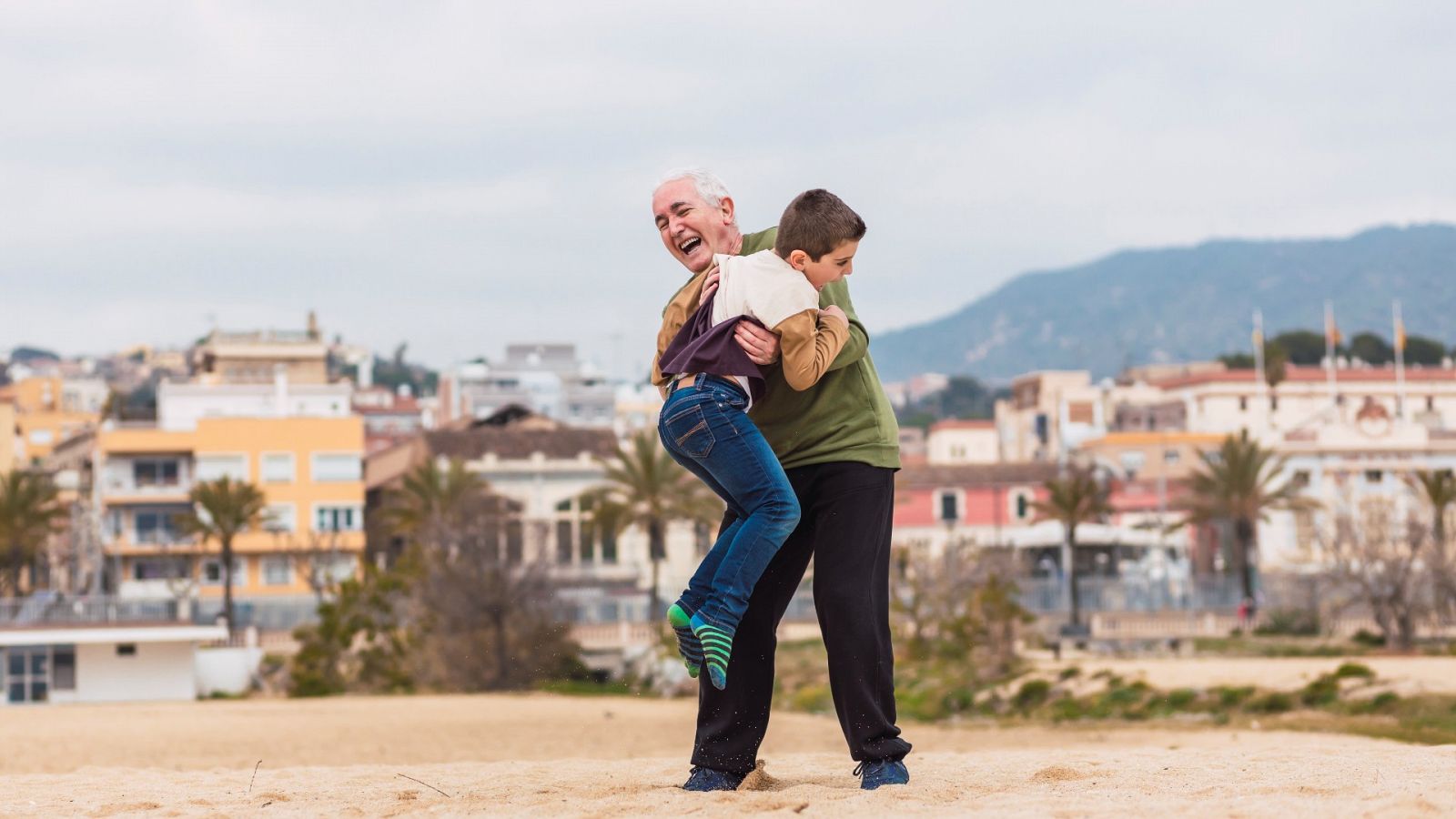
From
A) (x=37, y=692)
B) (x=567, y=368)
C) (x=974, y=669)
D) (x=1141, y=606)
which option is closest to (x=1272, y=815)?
(x=974, y=669)

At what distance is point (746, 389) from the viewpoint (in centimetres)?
680

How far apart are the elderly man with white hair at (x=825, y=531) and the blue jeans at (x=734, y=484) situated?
1.15 ft

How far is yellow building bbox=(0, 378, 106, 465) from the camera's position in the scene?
336 ft

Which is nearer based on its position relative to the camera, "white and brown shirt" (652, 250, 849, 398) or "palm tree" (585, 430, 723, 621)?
"white and brown shirt" (652, 250, 849, 398)

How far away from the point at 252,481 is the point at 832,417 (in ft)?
202

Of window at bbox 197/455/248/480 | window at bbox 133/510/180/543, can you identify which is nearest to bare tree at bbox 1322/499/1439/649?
window at bbox 197/455/248/480

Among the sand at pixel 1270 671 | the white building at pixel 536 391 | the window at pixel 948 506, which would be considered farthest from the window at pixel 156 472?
the sand at pixel 1270 671

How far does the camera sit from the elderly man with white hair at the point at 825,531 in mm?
7105

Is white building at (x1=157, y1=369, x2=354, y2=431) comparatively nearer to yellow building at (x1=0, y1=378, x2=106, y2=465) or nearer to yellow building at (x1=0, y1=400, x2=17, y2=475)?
yellow building at (x1=0, y1=378, x2=106, y2=465)

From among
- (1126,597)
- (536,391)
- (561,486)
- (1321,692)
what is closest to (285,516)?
(561,486)

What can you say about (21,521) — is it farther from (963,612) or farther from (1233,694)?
(1233,694)

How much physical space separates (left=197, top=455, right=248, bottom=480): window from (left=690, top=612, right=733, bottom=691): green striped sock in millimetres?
64047

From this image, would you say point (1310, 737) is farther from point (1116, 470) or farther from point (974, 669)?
point (1116, 470)

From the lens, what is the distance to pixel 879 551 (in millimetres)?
7223
